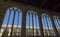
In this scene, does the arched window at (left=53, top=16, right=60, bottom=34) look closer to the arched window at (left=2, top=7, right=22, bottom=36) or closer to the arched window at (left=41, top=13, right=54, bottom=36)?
the arched window at (left=41, top=13, right=54, bottom=36)

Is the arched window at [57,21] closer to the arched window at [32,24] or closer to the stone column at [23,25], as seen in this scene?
the arched window at [32,24]

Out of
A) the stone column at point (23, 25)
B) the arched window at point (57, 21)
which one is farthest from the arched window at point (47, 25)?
the stone column at point (23, 25)

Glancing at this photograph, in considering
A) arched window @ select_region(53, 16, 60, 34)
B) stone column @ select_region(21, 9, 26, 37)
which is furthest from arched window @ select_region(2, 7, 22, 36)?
arched window @ select_region(53, 16, 60, 34)

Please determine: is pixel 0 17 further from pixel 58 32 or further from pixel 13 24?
pixel 58 32

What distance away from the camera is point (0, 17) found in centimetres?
622

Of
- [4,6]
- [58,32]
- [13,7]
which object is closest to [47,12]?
[58,32]

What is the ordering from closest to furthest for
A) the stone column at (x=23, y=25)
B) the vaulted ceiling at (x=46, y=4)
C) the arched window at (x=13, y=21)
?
the stone column at (x=23, y=25) → the arched window at (x=13, y=21) → the vaulted ceiling at (x=46, y=4)

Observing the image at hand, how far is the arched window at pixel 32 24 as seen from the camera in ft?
19.3

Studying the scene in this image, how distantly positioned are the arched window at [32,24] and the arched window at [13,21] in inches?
15.0

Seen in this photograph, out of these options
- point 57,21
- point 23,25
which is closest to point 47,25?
point 57,21

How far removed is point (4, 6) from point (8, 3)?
286 millimetres

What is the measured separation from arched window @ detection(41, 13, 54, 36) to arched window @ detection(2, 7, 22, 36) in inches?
46.3

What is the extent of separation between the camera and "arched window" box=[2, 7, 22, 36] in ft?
19.2

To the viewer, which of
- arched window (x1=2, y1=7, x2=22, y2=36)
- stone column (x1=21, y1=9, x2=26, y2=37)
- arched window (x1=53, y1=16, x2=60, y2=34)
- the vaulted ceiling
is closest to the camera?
stone column (x1=21, y1=9, x2=26, y2=37)
